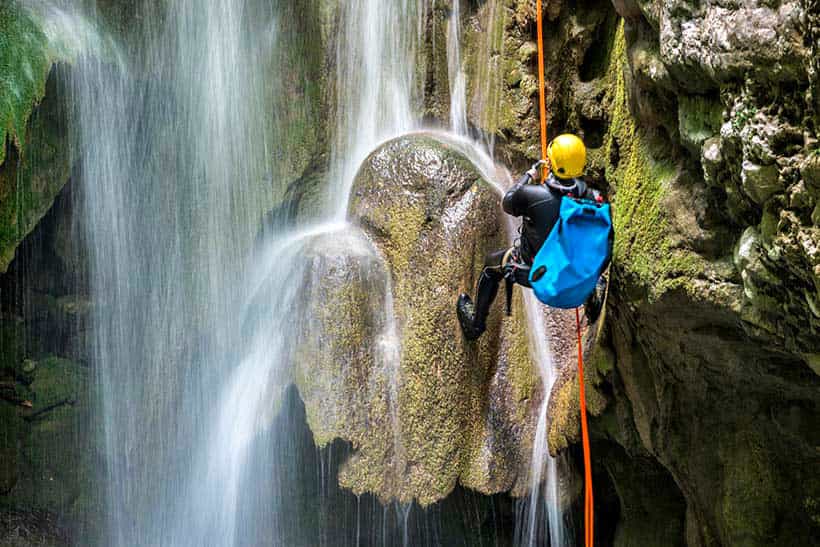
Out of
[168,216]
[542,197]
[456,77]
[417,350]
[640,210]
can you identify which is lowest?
[417,350]

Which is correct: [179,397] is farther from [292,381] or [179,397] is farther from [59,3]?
[59,3]

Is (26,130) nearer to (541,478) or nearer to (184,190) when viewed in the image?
(184,190)

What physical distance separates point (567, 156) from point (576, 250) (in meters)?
0.60

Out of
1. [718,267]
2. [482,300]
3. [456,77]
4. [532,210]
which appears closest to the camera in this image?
[718,267]

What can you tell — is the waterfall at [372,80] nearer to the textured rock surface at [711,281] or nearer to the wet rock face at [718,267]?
the textured rock surface at [711,281]

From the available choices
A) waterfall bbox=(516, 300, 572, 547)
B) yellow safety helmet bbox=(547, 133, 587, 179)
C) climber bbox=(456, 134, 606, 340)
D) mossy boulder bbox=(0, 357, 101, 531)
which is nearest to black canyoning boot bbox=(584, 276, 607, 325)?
climber bbox=(456, 134, 606, 340)

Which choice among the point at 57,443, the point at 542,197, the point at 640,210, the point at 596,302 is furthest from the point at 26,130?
the point at 640,210

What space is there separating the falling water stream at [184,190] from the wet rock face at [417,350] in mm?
1307

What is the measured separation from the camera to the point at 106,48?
8094 mm

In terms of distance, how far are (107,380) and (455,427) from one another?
13.7 ft

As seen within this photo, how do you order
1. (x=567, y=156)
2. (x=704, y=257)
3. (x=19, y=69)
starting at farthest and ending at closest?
(x=19, y=69), (x=567, y=156), (x=704, y=257)

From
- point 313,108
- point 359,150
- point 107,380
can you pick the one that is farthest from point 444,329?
point 107,380

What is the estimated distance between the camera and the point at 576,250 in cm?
489

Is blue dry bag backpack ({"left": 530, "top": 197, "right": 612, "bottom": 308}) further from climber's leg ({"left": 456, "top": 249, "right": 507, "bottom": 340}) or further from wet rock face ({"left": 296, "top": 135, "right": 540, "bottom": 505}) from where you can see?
wet rock face ({"left": 296, "top": 135, "right": 540, "bottom": 505})
